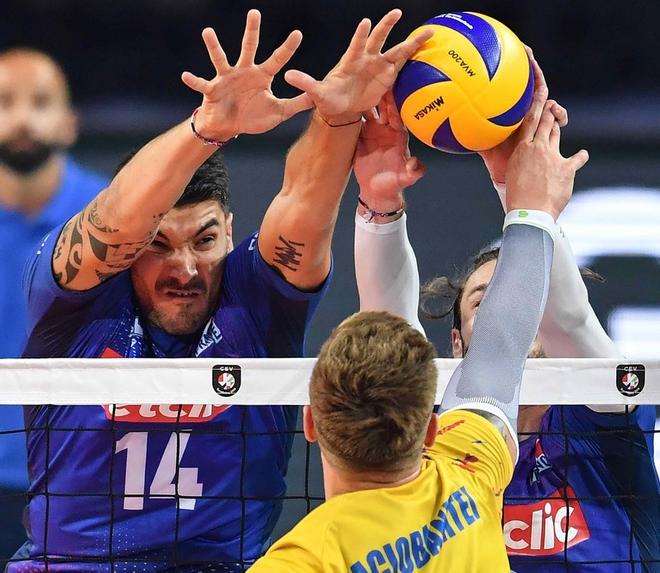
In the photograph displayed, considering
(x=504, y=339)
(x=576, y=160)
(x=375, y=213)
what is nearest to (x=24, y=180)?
(x=375, y=213)

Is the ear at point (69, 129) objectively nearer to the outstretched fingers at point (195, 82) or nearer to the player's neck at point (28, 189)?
the player's neck at point (28, 189)

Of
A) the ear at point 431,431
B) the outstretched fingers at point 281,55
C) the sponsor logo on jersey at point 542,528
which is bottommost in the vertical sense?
the ear at point 431,431

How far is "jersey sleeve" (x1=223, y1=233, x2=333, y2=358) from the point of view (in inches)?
135

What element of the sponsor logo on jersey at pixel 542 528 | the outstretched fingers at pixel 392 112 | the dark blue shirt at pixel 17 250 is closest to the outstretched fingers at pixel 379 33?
the outstretched fingers at pixel 392 112

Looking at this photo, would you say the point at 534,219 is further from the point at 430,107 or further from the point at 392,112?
the point at 392,112

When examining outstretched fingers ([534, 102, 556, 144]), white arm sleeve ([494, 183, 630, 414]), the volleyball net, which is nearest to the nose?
the volleyball net

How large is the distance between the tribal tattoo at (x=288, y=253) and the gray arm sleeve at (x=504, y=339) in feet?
4.08

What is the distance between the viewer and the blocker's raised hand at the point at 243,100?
2889 millimetres

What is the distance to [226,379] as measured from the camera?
3037 millimetres

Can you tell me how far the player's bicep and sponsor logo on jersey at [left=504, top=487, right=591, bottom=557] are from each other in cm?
144

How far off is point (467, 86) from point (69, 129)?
11.1 ft

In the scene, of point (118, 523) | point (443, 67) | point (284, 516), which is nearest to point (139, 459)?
point (118, 523)

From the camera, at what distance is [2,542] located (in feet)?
17.1

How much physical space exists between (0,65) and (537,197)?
13.3 ft
